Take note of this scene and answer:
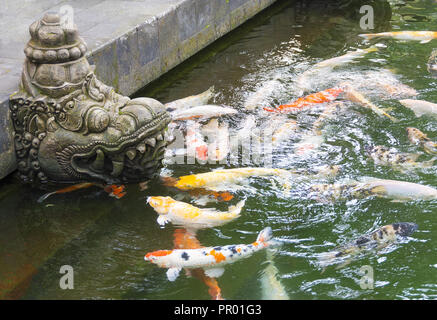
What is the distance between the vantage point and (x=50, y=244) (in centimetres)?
590

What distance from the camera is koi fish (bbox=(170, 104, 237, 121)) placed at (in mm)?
7957

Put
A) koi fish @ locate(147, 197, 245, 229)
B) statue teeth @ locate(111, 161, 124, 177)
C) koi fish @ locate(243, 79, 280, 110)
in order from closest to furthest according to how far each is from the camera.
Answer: koi fish @ locate(147, 197, 245, 229)
statue teeth @ locate(111, 161, 124, 177)
koi fish @ locate(243, 79, 280, 110)

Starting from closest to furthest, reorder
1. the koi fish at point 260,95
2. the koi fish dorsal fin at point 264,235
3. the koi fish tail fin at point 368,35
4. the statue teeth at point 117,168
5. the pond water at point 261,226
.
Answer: the pond water at point 261,226 < the koi fish dorsal fin at point 264,235 < the statue teeth at point 117,168 < the koi fish at point 260,95 < the koi fish tail fin at point 368,35

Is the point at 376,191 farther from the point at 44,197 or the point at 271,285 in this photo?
the point at 44,197

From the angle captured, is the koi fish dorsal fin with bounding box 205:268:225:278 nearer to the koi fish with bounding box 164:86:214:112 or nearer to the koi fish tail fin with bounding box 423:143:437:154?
the koi fish tail fin with bounding box 423:143:437:154

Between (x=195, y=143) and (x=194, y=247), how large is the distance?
1909 mm

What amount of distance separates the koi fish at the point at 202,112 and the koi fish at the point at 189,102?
13 centimetres

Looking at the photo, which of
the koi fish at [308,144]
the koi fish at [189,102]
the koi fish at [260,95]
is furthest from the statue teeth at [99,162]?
the koi fish at [260,95]

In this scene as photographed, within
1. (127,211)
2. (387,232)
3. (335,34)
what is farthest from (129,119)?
(335,34)

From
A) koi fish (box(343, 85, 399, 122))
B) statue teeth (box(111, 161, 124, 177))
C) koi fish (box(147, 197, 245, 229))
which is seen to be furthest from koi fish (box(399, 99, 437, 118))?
statue teeth (box(111, 161, 124, 177))

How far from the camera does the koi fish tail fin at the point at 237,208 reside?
6259 millimetres

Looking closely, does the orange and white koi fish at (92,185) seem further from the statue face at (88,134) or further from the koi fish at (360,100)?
the koi fish at (360,100)

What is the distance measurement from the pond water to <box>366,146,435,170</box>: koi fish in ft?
0.33

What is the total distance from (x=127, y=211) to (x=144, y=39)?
3012 mm
